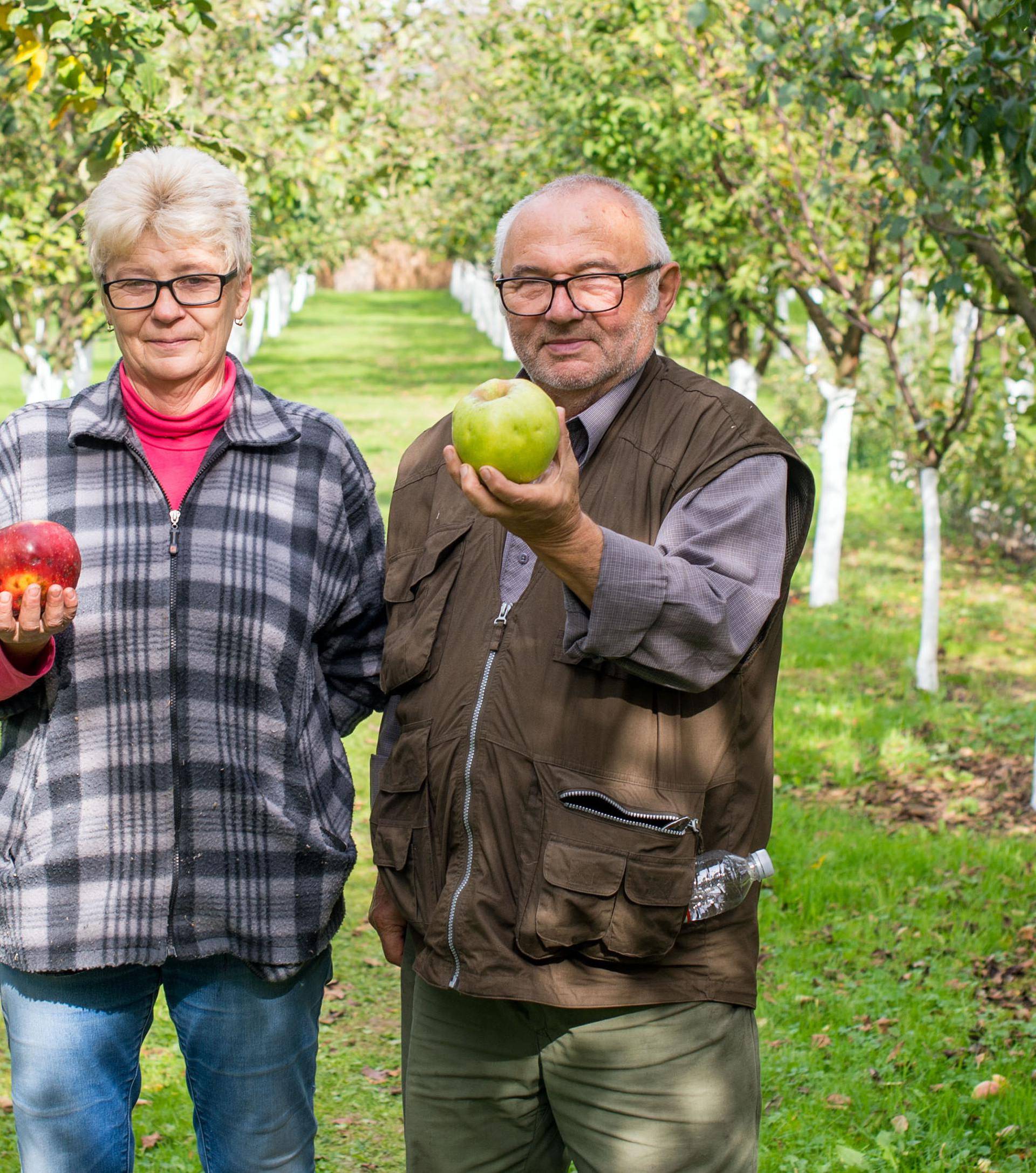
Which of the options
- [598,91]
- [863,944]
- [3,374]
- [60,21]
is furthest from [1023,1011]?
[3,374]

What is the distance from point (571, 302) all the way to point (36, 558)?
995 millimetres

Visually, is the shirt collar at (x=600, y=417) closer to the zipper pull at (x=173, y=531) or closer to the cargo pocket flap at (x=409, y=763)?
the cargo pocket flap at (x=409, y=763)

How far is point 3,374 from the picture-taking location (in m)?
29.8

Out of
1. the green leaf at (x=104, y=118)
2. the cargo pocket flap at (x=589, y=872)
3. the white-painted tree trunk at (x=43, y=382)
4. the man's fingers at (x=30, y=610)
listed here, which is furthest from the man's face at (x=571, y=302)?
the white-painted tree trunk at (x=43, y=382)

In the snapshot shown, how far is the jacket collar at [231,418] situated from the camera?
7.81 feet

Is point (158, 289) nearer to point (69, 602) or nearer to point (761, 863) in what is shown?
point (69, 602)

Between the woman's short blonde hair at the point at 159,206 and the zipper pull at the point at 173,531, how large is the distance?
1.44ft

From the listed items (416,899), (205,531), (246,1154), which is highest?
(205,531)

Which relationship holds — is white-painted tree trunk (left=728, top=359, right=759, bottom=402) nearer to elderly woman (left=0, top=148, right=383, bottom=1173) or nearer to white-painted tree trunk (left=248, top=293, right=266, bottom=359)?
elderly woman (left=0, top=148, right=383, bottom=1173)

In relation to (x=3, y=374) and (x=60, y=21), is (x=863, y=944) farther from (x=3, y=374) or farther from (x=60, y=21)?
(x=3, y=374)

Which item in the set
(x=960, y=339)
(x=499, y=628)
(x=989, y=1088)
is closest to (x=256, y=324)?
(x=960, y=339)

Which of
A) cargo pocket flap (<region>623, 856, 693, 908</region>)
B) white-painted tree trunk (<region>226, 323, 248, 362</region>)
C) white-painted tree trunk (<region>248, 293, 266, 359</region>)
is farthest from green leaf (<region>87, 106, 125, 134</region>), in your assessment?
white-painted tree trunk (<region>248, 293, 266, 359</region>)

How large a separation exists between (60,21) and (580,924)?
3851mm

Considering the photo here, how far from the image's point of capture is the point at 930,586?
7.66m
